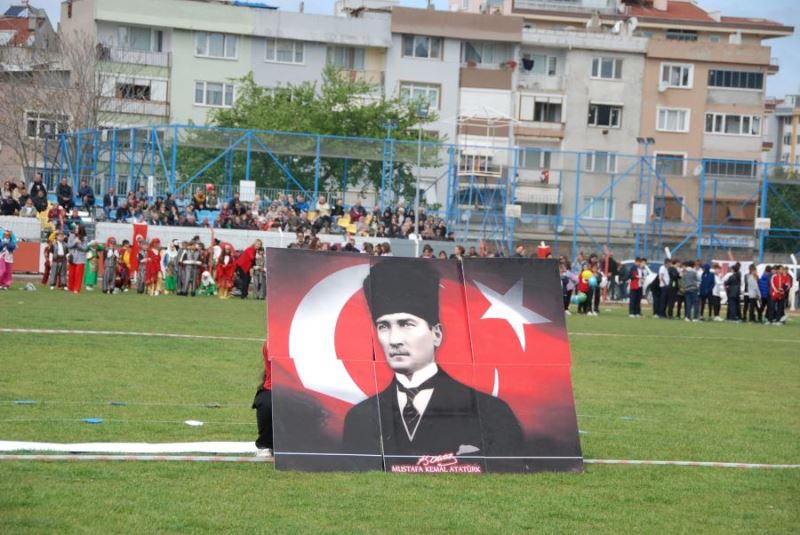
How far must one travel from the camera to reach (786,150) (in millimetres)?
158625

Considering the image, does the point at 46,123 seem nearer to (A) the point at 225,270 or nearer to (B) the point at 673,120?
(A) the point at 225,270

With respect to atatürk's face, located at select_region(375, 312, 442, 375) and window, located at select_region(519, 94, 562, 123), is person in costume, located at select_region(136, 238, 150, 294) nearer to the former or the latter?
atatürk's face, located at select_region(375, 312, 442, 375)

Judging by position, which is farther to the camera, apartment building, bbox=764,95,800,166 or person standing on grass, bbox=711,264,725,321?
apartment building, bbox=764,95,800,166

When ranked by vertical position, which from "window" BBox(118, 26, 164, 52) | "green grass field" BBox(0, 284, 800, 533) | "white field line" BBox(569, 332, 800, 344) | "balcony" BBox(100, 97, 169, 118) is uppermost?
"window" BBox(118, 26, 164, 52)

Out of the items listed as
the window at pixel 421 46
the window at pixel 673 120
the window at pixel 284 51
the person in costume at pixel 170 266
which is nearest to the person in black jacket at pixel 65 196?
the person in costume at pixel 170 266

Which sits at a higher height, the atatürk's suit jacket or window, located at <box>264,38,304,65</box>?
window, located at <box>264,38,304,65</box>

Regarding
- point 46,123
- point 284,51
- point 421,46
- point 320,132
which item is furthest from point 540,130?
point 46,123

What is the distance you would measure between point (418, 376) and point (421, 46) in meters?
Result: 67.7

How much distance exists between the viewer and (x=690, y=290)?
39.0 meters

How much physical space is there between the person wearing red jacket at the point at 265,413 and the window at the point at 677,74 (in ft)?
237

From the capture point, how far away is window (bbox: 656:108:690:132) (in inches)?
3162

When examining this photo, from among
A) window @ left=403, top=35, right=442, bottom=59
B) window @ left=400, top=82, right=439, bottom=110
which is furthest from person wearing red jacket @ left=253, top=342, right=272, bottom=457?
window @ left=403, top=35, right=442, bottom=59

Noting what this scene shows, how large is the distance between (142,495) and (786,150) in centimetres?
15756

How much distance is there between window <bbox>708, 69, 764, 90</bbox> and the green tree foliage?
755 inches
